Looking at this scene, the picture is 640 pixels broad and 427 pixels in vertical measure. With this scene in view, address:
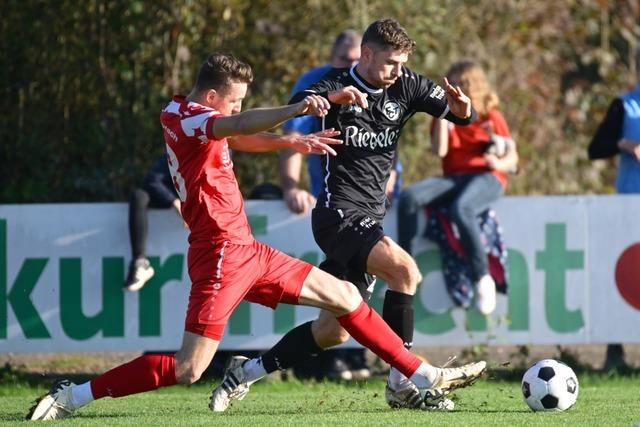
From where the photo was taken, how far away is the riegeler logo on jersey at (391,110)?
748 centimetres

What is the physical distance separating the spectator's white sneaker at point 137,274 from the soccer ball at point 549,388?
3.34m

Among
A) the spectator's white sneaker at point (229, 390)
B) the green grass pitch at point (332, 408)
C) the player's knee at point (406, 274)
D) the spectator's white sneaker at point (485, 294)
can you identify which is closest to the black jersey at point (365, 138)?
the player's knee at point (406, 274)

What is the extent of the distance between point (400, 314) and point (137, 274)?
261cm

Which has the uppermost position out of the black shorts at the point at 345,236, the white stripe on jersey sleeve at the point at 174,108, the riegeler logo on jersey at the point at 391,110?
the white stripe on jersey sleeve at the point at 174,108

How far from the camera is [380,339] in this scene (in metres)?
6.96

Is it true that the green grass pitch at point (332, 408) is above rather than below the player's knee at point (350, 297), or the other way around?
below

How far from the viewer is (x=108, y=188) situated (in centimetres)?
1185

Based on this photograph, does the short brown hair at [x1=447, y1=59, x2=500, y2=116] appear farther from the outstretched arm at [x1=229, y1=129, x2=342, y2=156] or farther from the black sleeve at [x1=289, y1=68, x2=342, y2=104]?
the outstretched arm at [x1=229, y1=129, x2=342, y2=156]

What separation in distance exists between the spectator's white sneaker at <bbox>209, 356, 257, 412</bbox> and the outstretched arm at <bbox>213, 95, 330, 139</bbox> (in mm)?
1854

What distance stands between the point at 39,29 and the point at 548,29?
5860 mm

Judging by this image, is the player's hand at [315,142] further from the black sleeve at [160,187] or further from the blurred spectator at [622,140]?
the blurred spectator at [622,140]

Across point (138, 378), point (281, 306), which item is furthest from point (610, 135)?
point (138, 378)

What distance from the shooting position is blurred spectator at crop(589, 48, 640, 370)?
996cm

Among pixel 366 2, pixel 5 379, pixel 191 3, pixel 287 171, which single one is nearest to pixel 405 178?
pixel 366 2
